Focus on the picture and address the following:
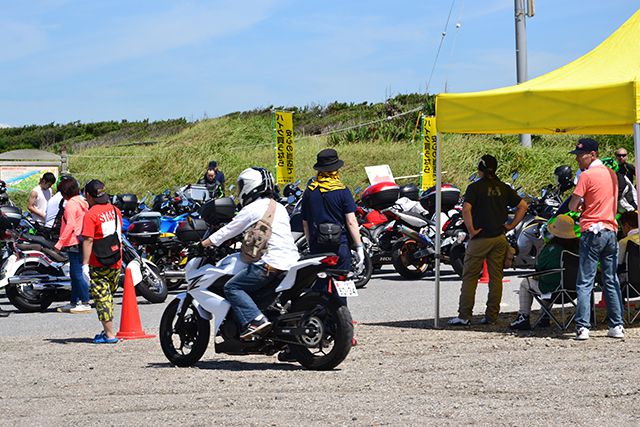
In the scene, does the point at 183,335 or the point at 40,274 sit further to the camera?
the point at 40,274

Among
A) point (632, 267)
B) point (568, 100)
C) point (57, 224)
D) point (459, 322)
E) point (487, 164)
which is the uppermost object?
point (568, 100)

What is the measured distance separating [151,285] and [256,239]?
6.58m

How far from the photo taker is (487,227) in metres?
12.1

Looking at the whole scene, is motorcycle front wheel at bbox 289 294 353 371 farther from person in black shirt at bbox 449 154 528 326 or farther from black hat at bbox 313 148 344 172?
person in black shirt at bbox 449 154 528 326

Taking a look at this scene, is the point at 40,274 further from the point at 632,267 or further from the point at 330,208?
the point at 632,267

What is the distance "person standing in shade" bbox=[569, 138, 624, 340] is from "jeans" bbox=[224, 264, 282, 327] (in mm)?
3157

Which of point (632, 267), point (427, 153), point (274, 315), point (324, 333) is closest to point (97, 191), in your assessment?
point (274, 315)

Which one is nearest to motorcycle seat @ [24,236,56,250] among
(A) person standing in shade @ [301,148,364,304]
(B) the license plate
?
(A) person standing in shade @ [301,148,364,304]

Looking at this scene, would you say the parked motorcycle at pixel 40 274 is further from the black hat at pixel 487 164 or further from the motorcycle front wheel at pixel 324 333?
the motorcycle front wheel at pixel 324 333

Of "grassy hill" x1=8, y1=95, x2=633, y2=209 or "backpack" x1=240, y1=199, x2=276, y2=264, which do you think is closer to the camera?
"backpack" x1=240, y1=199, x2=276, y2=264

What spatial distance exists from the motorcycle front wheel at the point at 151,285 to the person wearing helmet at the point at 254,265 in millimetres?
6315

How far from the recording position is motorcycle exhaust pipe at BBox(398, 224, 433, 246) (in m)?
17.7

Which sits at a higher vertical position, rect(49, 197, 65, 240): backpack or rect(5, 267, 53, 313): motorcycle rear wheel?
rect(49, 197, 65, 240): backpack

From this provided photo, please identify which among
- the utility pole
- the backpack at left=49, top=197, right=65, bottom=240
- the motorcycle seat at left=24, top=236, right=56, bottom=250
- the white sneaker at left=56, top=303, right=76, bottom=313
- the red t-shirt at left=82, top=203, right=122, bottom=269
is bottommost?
the white sneaker at left=56, top=303, right=76, bottom=313
